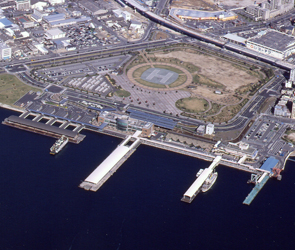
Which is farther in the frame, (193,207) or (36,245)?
(193,207)

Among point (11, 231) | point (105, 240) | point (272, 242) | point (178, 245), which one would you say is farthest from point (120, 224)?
point (272, 242)

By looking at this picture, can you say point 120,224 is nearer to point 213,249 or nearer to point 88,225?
point 88,225

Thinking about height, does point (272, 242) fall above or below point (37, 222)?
above

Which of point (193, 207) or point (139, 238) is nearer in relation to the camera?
point (139, 238)

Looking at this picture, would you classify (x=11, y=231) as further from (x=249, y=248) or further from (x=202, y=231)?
(x=249, y=248)

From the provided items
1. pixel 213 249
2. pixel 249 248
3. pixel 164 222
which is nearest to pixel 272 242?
pixel 249 248

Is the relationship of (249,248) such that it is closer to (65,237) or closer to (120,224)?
(120,224)

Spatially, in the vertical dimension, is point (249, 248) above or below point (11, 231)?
above

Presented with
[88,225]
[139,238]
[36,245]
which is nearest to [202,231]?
[139,238]
